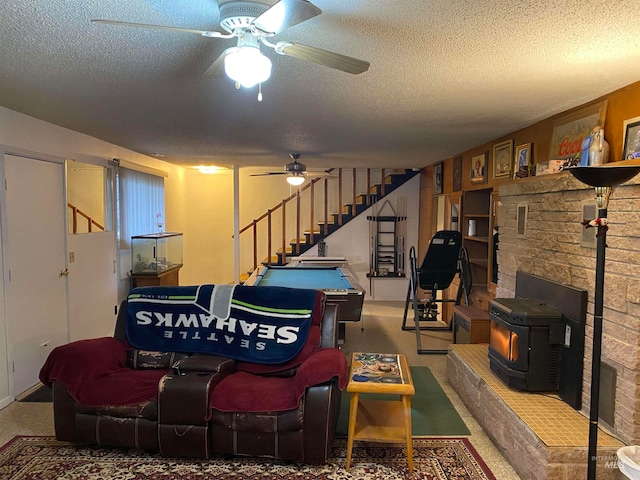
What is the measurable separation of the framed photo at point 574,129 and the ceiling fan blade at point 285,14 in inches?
90.4

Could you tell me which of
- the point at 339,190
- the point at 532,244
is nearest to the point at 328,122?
the point at 532,244

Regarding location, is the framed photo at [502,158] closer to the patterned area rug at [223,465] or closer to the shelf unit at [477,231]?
the shelf unit at [477,231]

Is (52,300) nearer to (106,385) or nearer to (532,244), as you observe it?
(106,385)

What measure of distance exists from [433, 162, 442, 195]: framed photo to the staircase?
992mm

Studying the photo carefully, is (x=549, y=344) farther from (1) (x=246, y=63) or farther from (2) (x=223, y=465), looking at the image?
(1) (x=246, y=63)

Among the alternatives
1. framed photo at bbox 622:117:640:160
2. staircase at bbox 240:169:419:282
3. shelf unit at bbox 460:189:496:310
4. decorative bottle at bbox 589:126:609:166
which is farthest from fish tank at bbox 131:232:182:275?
framed photo at bbox 622:117:640:160

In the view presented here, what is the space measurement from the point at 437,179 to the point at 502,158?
207 cm

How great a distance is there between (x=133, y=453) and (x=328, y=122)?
2.78 meters

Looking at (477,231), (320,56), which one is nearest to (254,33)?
(320,56)

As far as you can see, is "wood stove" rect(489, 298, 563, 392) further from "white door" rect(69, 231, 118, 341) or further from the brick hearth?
"white door" rect(69, 231, 118, 341)

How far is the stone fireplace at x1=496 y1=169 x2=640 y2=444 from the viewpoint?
84.4 inches

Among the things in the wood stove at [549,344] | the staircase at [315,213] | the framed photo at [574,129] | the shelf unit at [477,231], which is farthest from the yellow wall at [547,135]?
the staircase at [315,213]

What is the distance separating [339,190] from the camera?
762 centimetres

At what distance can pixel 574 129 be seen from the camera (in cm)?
299
